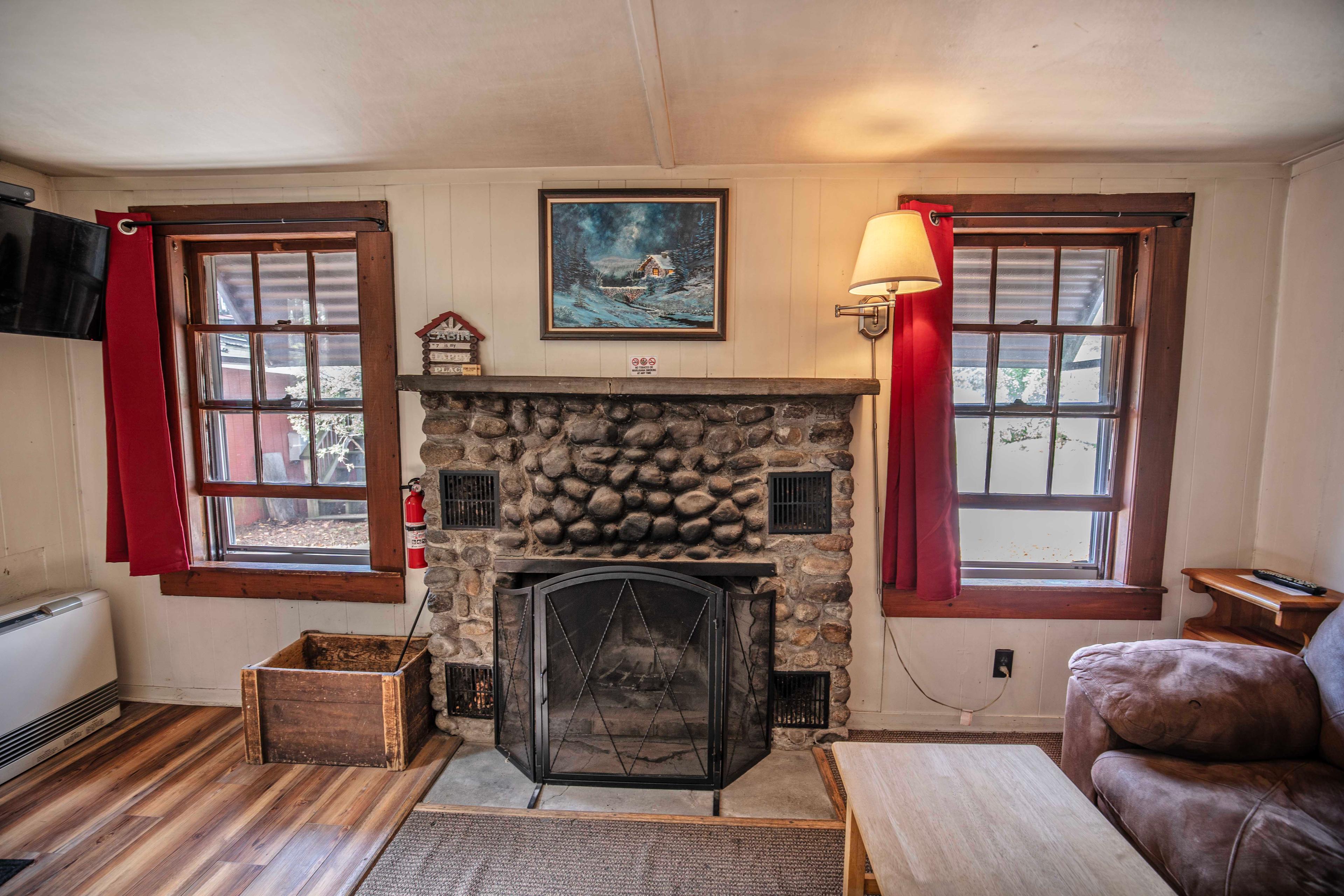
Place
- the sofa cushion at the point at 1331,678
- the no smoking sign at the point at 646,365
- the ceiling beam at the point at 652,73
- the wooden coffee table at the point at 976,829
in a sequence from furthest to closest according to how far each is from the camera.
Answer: the no smoking sign at the point at 646,365
the sofa cushion at the point at 1331,678
the ceiling beam at the point at 652,73
the wooden coffee table at the point at 976,829

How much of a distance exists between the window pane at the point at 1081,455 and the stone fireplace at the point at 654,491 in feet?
3.13

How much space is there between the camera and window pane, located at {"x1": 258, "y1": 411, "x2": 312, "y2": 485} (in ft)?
7.46

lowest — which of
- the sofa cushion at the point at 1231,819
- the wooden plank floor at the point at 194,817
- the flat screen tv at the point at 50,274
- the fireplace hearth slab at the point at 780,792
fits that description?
the wooden plank floor at the point at 194,817

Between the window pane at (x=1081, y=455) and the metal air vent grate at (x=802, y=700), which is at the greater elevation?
the window pane at (x=1081, y=455)

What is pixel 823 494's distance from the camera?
6.46 feet

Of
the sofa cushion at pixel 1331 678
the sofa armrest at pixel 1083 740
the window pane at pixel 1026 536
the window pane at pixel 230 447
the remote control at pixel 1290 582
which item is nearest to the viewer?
the sofa cushion at pixel 1331 678

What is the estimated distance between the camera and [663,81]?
1455 millimetres

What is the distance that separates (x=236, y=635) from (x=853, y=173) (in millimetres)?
3304

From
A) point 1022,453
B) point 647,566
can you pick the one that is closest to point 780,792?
point 647,566

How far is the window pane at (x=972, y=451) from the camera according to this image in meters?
2.13

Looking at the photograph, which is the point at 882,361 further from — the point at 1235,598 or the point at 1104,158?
the point at 1235,598

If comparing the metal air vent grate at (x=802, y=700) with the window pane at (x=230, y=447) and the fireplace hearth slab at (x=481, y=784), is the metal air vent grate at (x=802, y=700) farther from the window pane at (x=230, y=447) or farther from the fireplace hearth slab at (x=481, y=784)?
the window pane at (x=230, y=447)

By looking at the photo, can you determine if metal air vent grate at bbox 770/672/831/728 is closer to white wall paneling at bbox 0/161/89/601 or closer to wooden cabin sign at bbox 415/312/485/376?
wooden cabin sign at bbox 415/312/485/376

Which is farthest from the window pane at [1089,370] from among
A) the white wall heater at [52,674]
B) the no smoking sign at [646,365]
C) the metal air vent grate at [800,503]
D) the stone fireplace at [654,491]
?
the white wall heater at [52,674]
